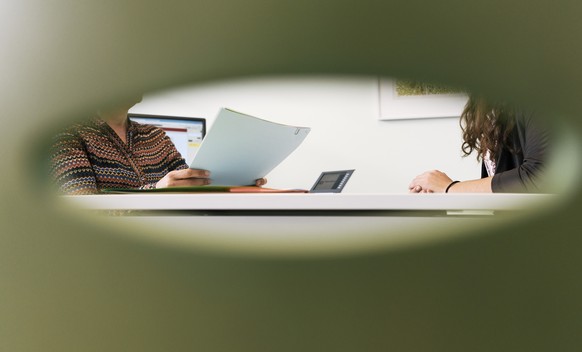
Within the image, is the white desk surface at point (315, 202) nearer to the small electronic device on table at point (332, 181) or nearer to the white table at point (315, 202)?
the white table at point (315, 202)

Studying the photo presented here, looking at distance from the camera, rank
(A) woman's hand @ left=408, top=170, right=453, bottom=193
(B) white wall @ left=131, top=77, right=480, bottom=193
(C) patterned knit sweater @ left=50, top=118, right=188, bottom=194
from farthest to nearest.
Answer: (B) white wall @ left=131, top=77, right=480, bottom=193 < (C) patterned knit sweater @ left=50, top=118, right=188, bottom=194 < (A) woman's hand @ left=408, top=170, right=453, bottom=193

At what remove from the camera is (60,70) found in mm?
134

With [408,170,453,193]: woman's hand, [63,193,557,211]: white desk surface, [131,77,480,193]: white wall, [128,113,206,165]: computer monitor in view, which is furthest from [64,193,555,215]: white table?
[131,77,480,193]: white wall

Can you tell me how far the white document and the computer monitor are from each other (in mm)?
846

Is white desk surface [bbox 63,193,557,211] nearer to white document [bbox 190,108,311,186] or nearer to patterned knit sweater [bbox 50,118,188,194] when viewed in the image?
white document [bbox 190,108,311,186]

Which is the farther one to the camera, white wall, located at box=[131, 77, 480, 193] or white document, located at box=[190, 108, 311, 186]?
white wall, located at box=[131, 77, 480, 193]

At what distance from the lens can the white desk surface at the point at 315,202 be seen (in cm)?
13

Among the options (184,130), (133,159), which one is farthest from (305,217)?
(184,130)

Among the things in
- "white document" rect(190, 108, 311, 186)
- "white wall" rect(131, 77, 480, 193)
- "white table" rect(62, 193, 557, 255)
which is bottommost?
"white table" rect(62, 193, 557, 255)

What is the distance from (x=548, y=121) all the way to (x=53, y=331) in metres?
0.15

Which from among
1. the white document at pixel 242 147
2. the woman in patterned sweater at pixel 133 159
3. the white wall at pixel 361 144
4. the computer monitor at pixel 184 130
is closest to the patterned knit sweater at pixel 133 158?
the woman in patterned sweater at pixel 133 159

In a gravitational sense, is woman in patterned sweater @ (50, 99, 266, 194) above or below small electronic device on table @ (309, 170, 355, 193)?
above

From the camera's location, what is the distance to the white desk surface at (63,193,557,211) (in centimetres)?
13

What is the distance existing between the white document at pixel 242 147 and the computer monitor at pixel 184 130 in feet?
2.78
